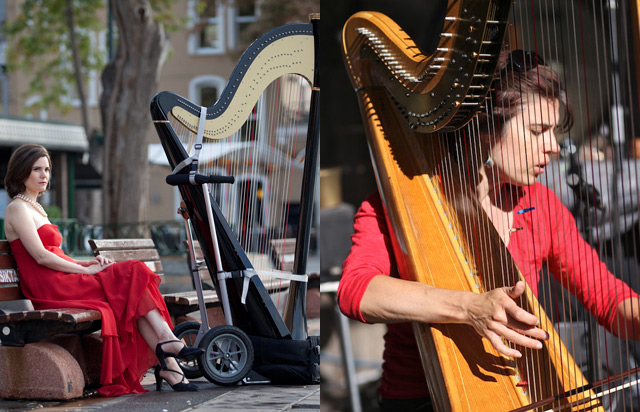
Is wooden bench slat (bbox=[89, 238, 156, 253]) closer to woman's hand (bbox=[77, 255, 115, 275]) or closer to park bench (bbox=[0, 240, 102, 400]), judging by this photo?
woman's hand (bbox=[77, 255, 115, 275])

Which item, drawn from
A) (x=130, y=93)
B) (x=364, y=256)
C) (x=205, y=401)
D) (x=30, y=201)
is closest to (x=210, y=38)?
(x=130, y=93)

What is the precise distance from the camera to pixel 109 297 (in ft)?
13.1

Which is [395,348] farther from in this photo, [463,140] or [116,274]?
[116,274]

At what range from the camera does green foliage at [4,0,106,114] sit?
54.6 ft

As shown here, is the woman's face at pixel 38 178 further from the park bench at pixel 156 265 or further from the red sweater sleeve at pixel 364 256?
the red sweater sleeve at pixel 364 256

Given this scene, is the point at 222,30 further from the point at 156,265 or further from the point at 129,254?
the point at 129,254

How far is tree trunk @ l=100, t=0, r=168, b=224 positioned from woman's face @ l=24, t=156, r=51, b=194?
17.0 feet

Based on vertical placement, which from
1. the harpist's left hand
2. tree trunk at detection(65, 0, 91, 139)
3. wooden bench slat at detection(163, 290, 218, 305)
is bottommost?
wooden bench slat at detection(163, 290, 218, 305)

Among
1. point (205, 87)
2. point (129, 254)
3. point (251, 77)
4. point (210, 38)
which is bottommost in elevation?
point (129, 254)

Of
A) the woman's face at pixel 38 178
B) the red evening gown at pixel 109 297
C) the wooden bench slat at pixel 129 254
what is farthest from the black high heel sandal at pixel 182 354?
the woman's face at pixel 38 178

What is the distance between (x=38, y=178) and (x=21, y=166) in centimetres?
9

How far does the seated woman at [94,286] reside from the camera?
155 inches

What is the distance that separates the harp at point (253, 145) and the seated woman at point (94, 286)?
0.34m

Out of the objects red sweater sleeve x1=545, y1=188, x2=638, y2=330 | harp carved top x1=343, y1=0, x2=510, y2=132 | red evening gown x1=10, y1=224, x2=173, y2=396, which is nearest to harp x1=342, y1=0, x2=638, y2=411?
harp carved top x1=343, y1=0, x2=510, y2=132
